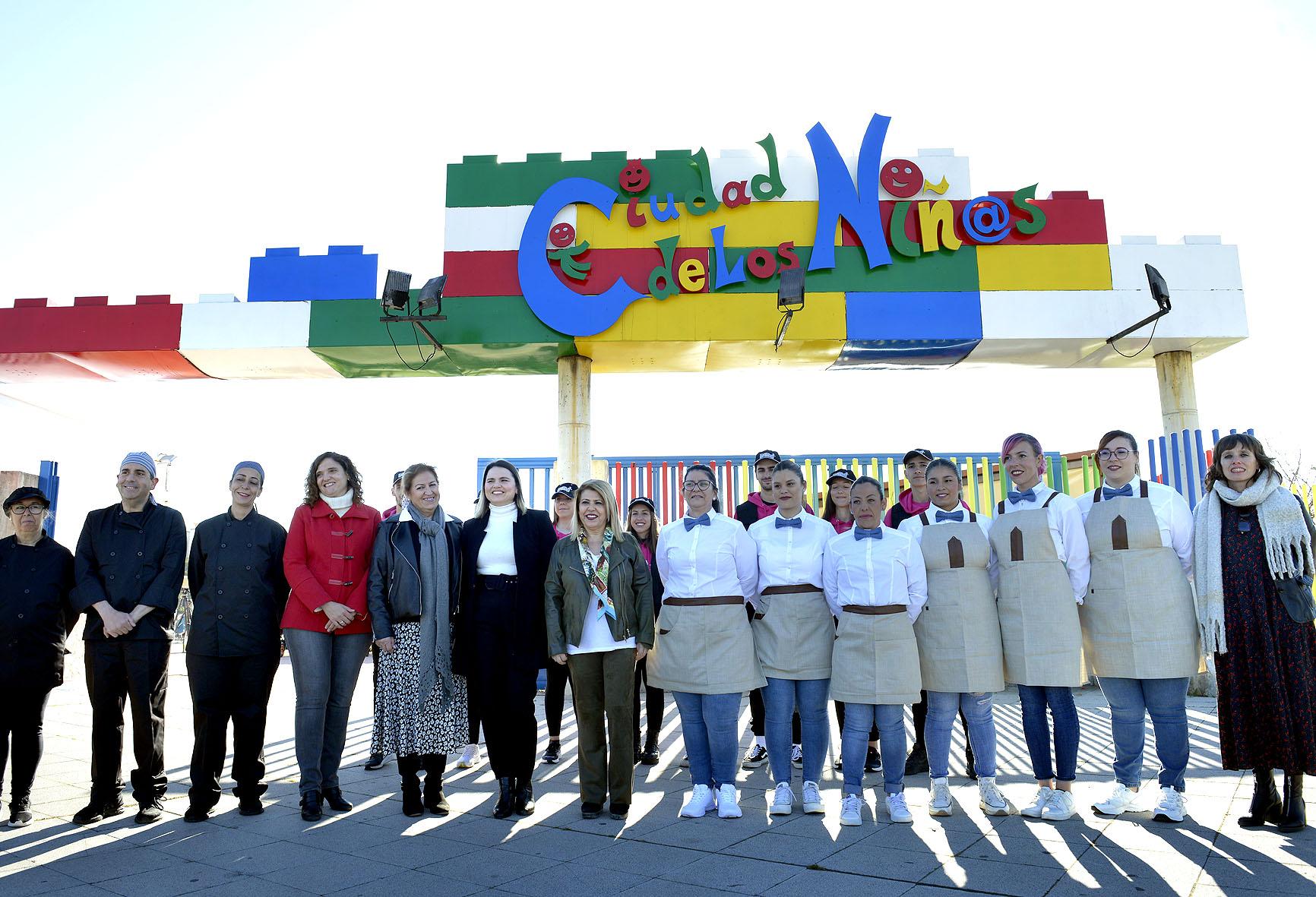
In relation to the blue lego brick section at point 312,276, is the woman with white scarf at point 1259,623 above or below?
below

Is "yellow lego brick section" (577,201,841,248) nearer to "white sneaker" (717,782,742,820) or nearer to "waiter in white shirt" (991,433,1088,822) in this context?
"waiter in white shirt" (991,433,1088,822)

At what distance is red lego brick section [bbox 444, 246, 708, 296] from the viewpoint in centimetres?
852

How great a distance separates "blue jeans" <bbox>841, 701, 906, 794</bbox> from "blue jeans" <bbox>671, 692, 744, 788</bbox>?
0.57m

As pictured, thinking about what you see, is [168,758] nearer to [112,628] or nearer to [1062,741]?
[112,628]

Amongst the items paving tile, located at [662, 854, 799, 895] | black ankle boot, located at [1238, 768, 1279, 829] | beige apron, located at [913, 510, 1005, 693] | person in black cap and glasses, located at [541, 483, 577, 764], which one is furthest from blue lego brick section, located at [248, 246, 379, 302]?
black ankle boot, located at [1238, 768, 1279, 829]

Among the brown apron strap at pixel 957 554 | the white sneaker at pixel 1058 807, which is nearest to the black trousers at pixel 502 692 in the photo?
the brown apron strap at pixel 957 554

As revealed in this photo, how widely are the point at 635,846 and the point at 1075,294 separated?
7001 millimetres

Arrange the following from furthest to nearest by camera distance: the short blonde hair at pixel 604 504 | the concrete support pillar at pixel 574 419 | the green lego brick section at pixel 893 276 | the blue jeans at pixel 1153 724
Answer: the concrete support pillar at pixel 574 419
the green lego brick section at pixel 893 276
the short blonde hair at pixel 604 504
the blue jeans at pixel 1153 724

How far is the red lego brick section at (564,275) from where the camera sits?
852cm

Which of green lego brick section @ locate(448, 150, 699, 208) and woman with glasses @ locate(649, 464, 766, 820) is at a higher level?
green lego brick section @ locate(448, 150, 699, 208)

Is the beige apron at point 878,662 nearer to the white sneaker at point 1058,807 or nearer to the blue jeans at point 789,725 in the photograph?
the blue jeans at point 789,725

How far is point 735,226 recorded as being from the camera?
8.62 metres

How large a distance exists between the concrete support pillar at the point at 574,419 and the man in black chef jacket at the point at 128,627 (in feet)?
14.9

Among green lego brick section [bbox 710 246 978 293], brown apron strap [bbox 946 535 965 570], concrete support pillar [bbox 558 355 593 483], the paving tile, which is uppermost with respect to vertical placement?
green lego brick section [bbox 710 246 978 293]
